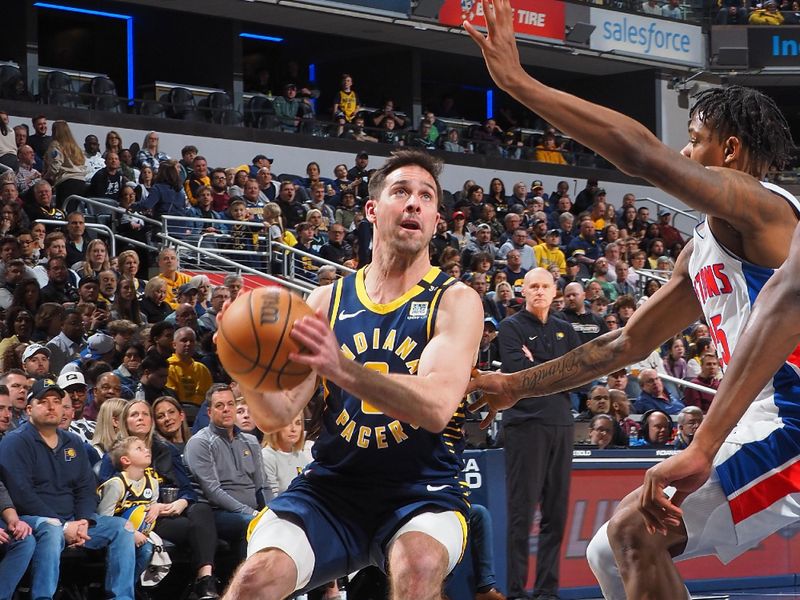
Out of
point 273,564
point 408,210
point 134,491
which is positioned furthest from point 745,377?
point 134,491

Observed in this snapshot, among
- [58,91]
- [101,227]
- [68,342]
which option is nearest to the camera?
[68,342]

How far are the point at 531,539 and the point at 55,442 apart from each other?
3235 mm

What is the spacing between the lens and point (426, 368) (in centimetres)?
395

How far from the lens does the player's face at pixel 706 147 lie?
3926 mm

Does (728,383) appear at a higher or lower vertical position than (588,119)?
lower

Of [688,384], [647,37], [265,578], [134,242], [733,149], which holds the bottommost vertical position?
[688,384]

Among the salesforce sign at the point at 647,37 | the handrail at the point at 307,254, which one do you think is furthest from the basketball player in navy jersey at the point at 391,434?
the salesforce sign at the point at 647,37

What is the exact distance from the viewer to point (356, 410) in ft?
13.5

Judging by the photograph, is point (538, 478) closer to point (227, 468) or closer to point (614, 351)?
point (227, 468)

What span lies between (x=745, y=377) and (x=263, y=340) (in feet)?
4.57

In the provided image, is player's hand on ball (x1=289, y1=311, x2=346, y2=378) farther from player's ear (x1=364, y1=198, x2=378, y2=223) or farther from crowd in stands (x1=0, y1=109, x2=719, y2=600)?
crowd in stands (x1=0, y1=109, x2=719, y2=600)

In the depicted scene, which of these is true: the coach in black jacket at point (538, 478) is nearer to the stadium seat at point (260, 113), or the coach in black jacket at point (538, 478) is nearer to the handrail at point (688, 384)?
the handrail at point (688, 384)

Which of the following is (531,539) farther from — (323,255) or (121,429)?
(323,255)

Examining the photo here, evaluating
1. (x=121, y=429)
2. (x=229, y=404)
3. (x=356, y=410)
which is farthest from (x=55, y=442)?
(x=356, y=410)
